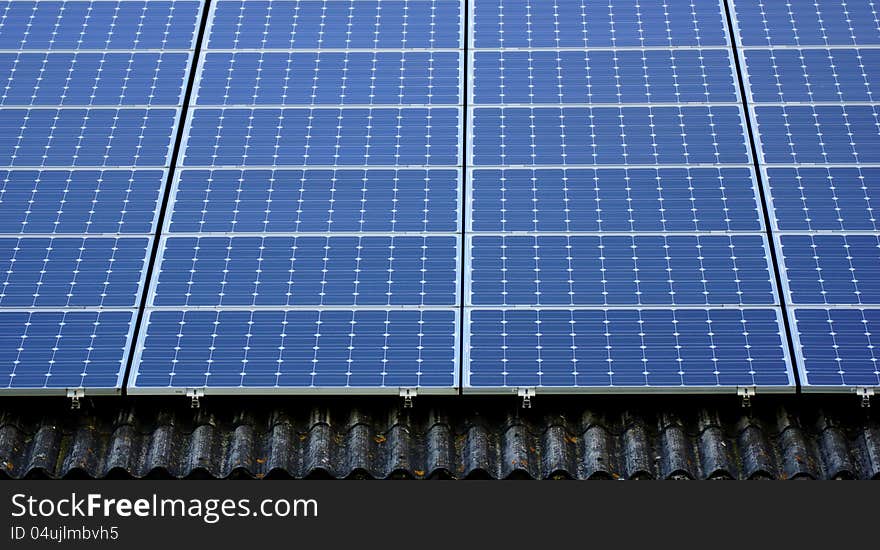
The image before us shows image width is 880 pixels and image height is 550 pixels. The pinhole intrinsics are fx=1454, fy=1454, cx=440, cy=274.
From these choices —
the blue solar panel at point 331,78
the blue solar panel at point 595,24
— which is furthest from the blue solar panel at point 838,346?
the blue solar panel at point 331,78

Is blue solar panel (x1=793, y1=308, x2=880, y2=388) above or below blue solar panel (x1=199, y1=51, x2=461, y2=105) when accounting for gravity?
below

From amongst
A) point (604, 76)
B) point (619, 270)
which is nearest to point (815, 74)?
point (604, 76)

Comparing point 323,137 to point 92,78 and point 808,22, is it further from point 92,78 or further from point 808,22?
point 808,22

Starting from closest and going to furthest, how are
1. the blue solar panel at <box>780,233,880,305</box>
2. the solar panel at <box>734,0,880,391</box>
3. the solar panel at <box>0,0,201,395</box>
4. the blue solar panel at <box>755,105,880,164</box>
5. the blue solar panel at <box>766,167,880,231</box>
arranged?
the solar panel at <box>734,0,880,391</box> < the solar panel at <box>0,0,201,395</box> < the blue solar panel at <box>780,233,880,305</box> < the blue solar panel at <box>766,167,880,231</box> < the blue solar panel at <box>755,105,880,164</box>


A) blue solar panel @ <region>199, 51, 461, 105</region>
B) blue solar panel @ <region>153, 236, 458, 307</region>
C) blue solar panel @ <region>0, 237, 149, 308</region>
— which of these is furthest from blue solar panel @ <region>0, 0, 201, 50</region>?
blue solar panel @ <region>153, 236, 458, 307</region>

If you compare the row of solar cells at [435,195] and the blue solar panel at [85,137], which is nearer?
the row of solar cells at [435,195]

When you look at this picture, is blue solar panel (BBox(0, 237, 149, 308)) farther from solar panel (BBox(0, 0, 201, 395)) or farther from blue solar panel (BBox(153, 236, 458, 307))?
blue solar panel (BBox(153, 236, 458, 307))

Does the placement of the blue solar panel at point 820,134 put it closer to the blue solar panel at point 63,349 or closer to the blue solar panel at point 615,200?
the blue solar panel at point 615,200
